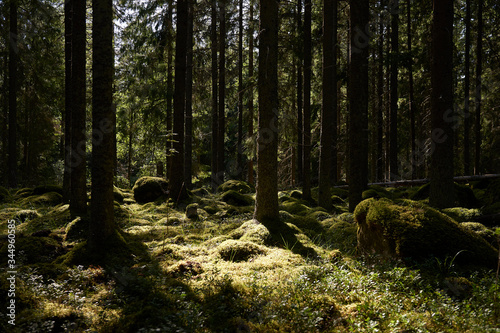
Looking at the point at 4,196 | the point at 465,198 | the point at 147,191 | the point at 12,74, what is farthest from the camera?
the point at 12,74

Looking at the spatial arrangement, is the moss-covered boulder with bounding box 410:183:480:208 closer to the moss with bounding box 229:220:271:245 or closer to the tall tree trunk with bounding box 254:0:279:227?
the tall tree trunk with bounding box 254:0:279:227

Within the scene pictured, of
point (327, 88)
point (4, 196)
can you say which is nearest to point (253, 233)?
point (327, 88)

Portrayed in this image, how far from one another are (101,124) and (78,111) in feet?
14.1

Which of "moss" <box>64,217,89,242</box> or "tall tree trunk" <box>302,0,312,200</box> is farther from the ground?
"tall tree trunk" <box>302,0,312,200</box>

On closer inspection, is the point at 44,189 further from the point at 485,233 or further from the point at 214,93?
the point at 485,233

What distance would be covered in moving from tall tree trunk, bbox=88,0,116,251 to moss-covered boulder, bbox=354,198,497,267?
5.36 m

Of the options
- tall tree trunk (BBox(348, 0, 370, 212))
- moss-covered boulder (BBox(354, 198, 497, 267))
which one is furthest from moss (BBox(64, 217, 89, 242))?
tall tree trunk (BBox(348, 0, 370, 212))

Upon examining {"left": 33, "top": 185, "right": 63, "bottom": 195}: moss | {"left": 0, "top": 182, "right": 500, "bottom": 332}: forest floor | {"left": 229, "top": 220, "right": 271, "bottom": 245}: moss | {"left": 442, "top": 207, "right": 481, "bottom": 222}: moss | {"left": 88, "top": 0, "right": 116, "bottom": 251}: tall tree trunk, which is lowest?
{"left": 0, "top": 182, "right": 500, "bottom": 332}: forest floor

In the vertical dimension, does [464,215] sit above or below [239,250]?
above

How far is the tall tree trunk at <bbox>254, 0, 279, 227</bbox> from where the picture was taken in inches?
332

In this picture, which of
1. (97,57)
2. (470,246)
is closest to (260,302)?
(470,246)

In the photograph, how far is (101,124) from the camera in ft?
20.2

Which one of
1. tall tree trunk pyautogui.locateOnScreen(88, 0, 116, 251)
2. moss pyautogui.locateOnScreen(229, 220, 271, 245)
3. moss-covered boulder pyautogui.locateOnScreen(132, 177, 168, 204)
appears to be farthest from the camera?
moss-covered boulder pyautogui.locateOnScreen(132, 177, 168, 204)

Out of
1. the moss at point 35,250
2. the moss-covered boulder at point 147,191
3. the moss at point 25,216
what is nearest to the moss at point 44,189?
the moss-covered boulder at point 147,191
